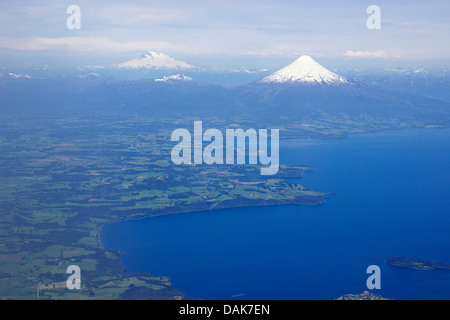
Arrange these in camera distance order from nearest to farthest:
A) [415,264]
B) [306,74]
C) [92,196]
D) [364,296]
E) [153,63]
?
[364,296] → [415,264] → [92,196] → [306,74] → [153,63]

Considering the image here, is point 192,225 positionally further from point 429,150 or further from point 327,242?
point 429,150

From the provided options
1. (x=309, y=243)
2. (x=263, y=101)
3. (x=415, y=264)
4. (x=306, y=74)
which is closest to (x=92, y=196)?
(x=309, y=243)

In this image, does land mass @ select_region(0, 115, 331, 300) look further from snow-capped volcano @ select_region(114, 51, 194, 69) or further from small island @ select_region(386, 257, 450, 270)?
snow-capped volcano @ select_region(114, 51, 194, 69)

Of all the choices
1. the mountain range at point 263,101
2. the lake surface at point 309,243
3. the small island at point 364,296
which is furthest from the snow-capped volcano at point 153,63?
the small island at point 364,296

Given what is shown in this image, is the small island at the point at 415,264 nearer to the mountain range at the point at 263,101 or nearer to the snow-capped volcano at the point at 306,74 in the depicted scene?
the mountain range at the point at 263,101

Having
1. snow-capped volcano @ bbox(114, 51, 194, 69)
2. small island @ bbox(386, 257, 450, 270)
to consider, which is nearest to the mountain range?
small island @ bbox(386, 257, 450, 270)

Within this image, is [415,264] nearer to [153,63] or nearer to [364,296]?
[364,296]
